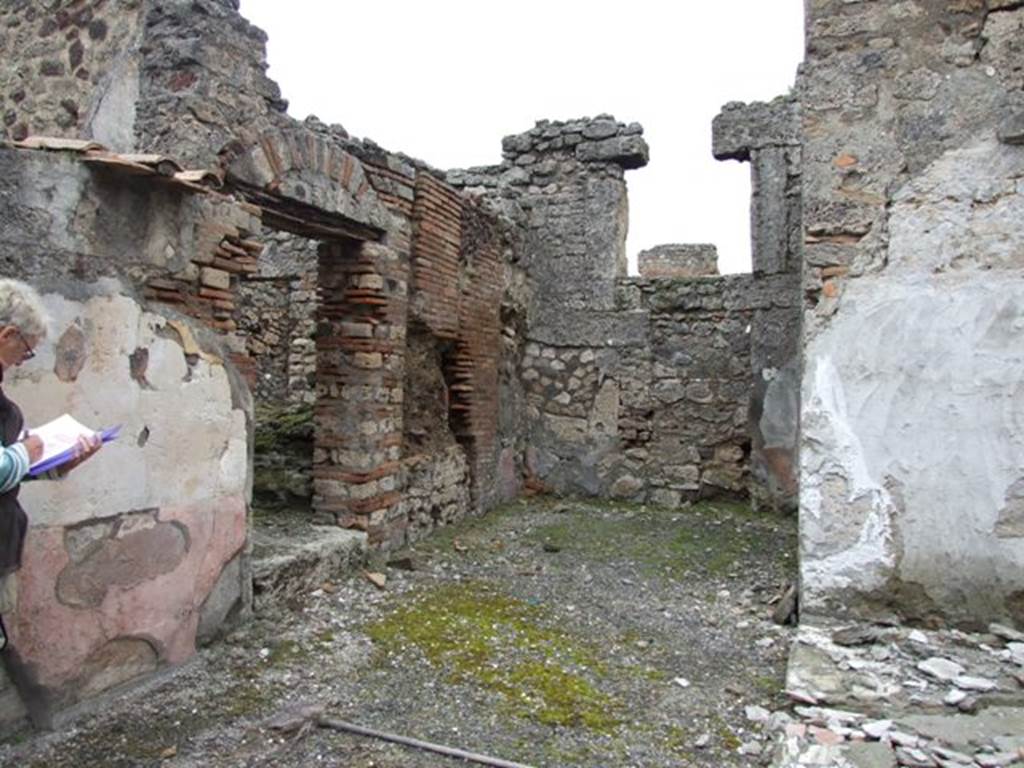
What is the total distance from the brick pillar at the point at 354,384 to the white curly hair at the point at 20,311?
10.4ft

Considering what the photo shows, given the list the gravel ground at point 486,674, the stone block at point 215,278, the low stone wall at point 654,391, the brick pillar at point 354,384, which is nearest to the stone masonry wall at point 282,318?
the low stone wall at point 654,391

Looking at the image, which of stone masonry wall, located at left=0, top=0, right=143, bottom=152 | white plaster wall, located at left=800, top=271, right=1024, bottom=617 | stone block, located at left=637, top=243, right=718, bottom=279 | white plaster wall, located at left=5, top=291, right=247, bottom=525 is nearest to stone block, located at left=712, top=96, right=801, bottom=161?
stone block, located at left=637, top=243, right=718, bottom=279

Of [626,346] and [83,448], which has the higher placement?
[626,346]

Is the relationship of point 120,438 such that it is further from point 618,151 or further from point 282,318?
point 618,151

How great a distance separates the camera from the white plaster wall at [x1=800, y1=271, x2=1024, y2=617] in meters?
3.82

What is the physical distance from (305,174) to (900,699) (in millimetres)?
3962

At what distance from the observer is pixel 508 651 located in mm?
3951

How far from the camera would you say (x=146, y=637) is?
3.34m

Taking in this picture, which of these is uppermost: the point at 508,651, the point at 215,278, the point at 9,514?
the point at 215,278

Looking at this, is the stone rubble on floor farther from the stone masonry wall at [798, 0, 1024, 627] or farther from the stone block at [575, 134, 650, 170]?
the stone block at [575, 134, 650, 170]

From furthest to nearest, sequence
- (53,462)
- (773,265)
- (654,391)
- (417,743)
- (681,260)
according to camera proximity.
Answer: (681,260) < (654,391) < (773,265) < (417,743) < (53,462)

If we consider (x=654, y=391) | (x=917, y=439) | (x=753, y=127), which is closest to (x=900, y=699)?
(x=917, y=439)

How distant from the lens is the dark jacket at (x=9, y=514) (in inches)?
90.4

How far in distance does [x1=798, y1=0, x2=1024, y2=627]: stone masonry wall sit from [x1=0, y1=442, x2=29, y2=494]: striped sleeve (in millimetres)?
3380
